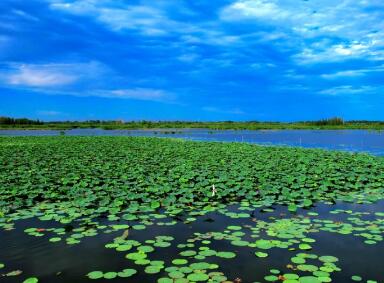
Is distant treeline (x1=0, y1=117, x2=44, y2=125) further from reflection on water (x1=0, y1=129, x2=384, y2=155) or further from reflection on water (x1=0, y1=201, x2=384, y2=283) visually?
reflection on water (x1=0, y1=201, x2=384, y2=283)

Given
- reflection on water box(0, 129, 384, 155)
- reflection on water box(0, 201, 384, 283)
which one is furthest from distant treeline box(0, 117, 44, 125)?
reflection on water box(0, 201, 384, 283)

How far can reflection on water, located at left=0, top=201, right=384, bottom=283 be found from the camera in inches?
167

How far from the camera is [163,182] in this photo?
10.1 m

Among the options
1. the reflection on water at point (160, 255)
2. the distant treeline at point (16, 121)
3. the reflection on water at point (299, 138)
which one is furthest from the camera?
the distant treeline at point (16, 121)

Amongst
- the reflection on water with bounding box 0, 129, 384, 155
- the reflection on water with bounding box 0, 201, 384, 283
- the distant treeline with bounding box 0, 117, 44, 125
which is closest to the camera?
the reflection on water with bounding box 0, 201, 384, 283

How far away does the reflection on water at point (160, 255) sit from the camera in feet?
14.0

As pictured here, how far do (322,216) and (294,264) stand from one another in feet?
8.81

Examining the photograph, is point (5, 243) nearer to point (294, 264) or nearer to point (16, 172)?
point (294, 264)

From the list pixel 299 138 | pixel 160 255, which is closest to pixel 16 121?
pixel 299 138

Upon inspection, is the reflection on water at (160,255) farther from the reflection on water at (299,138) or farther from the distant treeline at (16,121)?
the distant treeline at (16,121)

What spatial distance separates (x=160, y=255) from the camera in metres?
4.82

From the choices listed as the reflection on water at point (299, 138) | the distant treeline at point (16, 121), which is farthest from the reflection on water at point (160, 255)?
the distant treeline at point (16, 121)

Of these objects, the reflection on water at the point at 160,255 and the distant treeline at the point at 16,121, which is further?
the distant treeline at the point at 16,121

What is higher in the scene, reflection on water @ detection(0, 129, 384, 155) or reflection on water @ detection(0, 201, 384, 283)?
reflection on water @ detection(0, 129, 384, 155)
